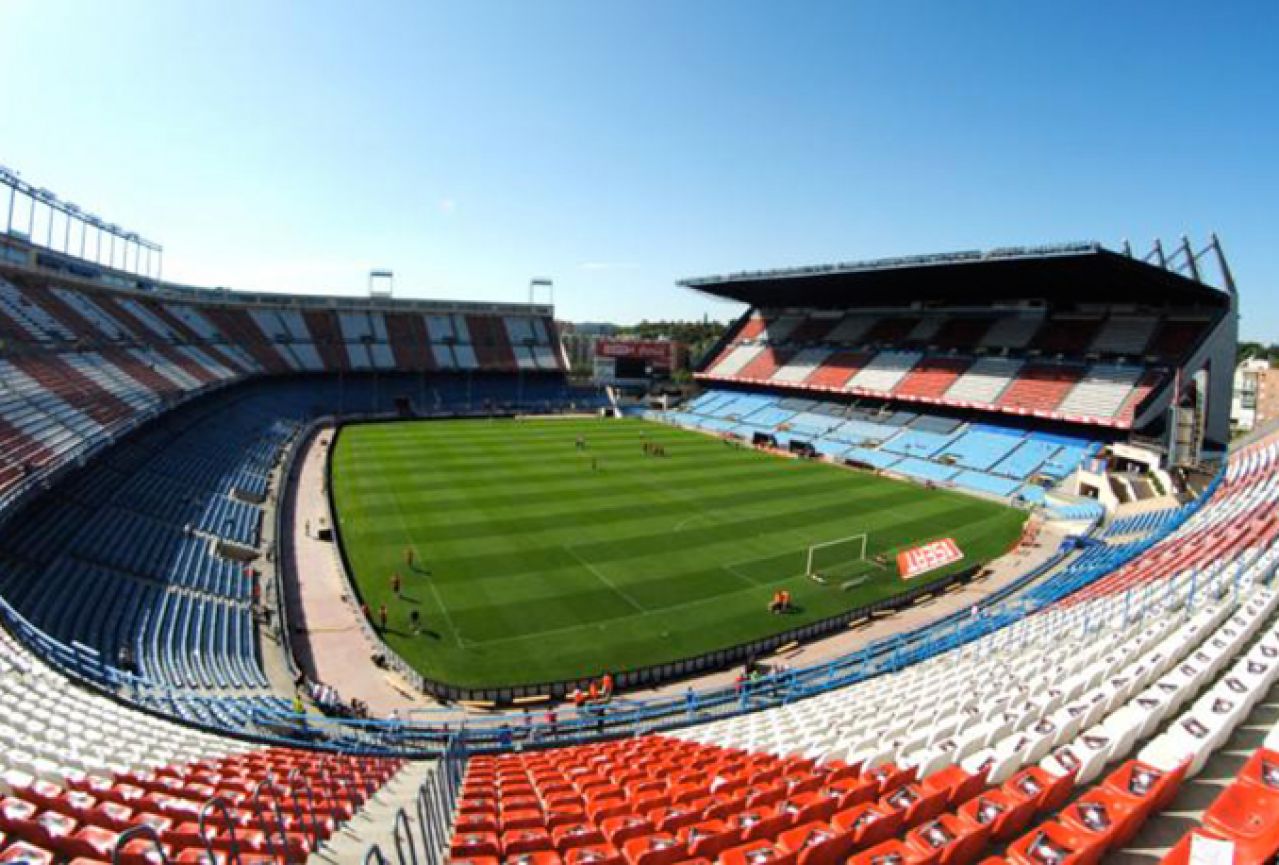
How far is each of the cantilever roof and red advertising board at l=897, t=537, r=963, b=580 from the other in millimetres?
24388

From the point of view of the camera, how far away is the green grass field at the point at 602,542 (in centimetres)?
2153

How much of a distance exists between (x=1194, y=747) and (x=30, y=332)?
1843 inches

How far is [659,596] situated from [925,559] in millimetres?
10600

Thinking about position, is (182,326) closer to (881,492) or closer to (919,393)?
(881,492)

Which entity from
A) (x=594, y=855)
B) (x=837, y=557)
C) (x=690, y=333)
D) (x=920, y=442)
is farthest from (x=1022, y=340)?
(x=690, y=333)

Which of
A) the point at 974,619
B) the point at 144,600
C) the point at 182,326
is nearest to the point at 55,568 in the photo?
the point at 144,600

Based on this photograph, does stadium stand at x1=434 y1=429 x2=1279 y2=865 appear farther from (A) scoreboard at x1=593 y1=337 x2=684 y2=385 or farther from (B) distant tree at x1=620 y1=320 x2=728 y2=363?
(B) distant tree at x1=620 y1=320 x2=728 y2=363

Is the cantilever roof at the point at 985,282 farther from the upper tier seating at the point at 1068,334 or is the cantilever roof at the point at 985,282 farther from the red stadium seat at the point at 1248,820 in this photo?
the red stadium seat at the point at 1248,820

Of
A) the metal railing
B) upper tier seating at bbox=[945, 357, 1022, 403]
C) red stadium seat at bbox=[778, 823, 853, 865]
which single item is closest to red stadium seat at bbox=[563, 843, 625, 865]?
the metal railing

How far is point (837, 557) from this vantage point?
2928 centimetres

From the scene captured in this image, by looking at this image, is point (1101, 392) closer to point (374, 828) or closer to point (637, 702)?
point (637, 702)

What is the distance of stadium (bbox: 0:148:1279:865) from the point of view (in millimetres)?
7367

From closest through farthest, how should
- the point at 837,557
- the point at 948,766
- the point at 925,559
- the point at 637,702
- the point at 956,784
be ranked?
the point at 956,784 < the point at 948,766 < the point at 637,702 < the point at 925,559 < the point at 837,557

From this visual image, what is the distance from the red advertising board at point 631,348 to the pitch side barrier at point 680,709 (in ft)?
203
